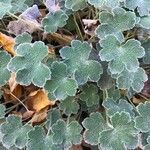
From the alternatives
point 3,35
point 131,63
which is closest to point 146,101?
point 131,63

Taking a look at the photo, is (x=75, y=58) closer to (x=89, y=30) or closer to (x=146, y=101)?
(x=89, y=30)

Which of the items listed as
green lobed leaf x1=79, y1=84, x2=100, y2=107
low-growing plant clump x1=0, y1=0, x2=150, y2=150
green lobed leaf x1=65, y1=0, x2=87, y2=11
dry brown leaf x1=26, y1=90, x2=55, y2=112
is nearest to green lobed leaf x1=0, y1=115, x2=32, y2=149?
low-growing plant clump x1=0, y1=0, x2=150, y2=150

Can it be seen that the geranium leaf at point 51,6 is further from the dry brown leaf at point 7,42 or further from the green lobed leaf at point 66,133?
the green lobed leaf at point 66,133

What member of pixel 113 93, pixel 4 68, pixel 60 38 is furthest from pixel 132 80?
pixel 4 68

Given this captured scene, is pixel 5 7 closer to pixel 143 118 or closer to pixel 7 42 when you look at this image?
pixel 7 42

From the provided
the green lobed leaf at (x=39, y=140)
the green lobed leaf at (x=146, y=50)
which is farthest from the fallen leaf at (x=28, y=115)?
the green lobed leaf at (x=146, y=50)

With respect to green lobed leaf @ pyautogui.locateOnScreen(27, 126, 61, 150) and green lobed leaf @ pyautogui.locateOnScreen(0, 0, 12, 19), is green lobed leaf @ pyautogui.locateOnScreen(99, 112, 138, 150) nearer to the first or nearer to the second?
green lobed leaf @ pyautogui.locateOnScreen(27, 126, 61, 150)
